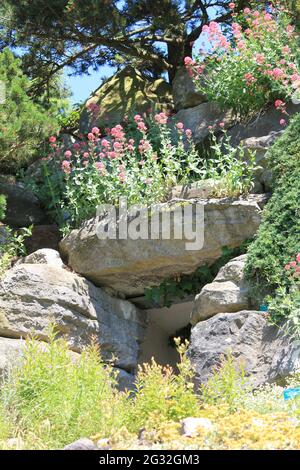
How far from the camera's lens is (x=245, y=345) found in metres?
6.82

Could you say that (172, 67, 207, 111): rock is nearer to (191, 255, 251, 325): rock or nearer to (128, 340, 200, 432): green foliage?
(191, 255, 251, 325): rock

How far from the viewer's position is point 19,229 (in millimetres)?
9078

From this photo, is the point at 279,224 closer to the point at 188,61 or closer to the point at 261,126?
the point at 261,126

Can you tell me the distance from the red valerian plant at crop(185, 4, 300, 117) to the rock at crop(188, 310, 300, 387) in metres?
2.62

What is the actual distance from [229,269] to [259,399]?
2.15 m

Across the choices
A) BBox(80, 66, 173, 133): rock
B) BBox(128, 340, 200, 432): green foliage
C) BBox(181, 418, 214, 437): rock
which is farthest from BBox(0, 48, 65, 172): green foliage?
BBox(181, 418, 214, 437): rock

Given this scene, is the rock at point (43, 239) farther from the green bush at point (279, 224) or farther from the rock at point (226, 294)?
the green bush at point (279, 224)

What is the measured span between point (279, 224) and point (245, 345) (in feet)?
4.04

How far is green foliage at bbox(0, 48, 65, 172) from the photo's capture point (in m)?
8.30

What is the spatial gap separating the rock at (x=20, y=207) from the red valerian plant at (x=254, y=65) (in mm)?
2428

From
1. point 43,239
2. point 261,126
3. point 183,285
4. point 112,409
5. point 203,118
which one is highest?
point 203,118

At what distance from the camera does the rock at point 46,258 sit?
8.17 metres

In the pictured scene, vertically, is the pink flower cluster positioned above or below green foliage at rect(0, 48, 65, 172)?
below

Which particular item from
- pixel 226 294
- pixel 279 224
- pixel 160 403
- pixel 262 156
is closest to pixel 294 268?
pixel 279 224
